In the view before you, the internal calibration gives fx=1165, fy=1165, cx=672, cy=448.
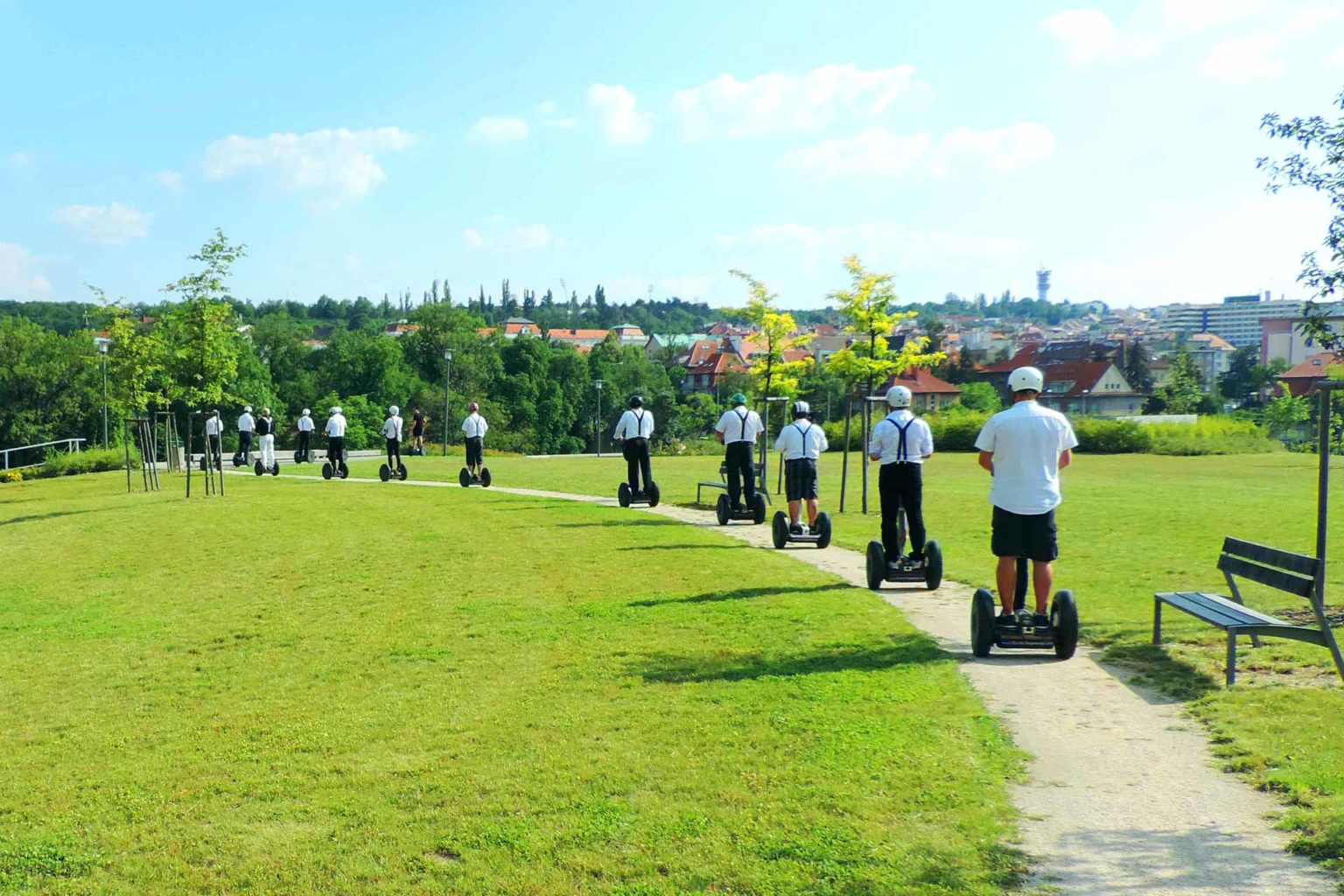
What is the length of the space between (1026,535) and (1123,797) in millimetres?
2910

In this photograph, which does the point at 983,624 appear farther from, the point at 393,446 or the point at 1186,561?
the point at 393,446

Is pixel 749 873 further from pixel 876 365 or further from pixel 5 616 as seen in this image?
pixel 876 365

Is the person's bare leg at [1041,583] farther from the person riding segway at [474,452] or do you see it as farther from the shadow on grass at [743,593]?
the person riding segway at [474,452]

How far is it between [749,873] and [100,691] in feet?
20.1

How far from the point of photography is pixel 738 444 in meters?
17.5

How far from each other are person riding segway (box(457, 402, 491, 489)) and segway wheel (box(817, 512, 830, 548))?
11491 mm

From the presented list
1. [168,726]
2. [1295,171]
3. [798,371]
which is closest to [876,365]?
[798,371]

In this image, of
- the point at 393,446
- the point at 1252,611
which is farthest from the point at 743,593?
the point at 393,446

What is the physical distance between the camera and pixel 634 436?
778 inches

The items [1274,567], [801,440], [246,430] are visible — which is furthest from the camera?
[246,430]

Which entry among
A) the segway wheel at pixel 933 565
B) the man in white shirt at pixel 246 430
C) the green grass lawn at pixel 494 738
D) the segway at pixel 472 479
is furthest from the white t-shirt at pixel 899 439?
the man in white shirt at pixel 246 430

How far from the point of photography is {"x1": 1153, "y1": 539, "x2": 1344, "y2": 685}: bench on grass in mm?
7809

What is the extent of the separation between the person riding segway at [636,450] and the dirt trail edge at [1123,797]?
11.0m

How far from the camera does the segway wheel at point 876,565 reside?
1182 centimetres
